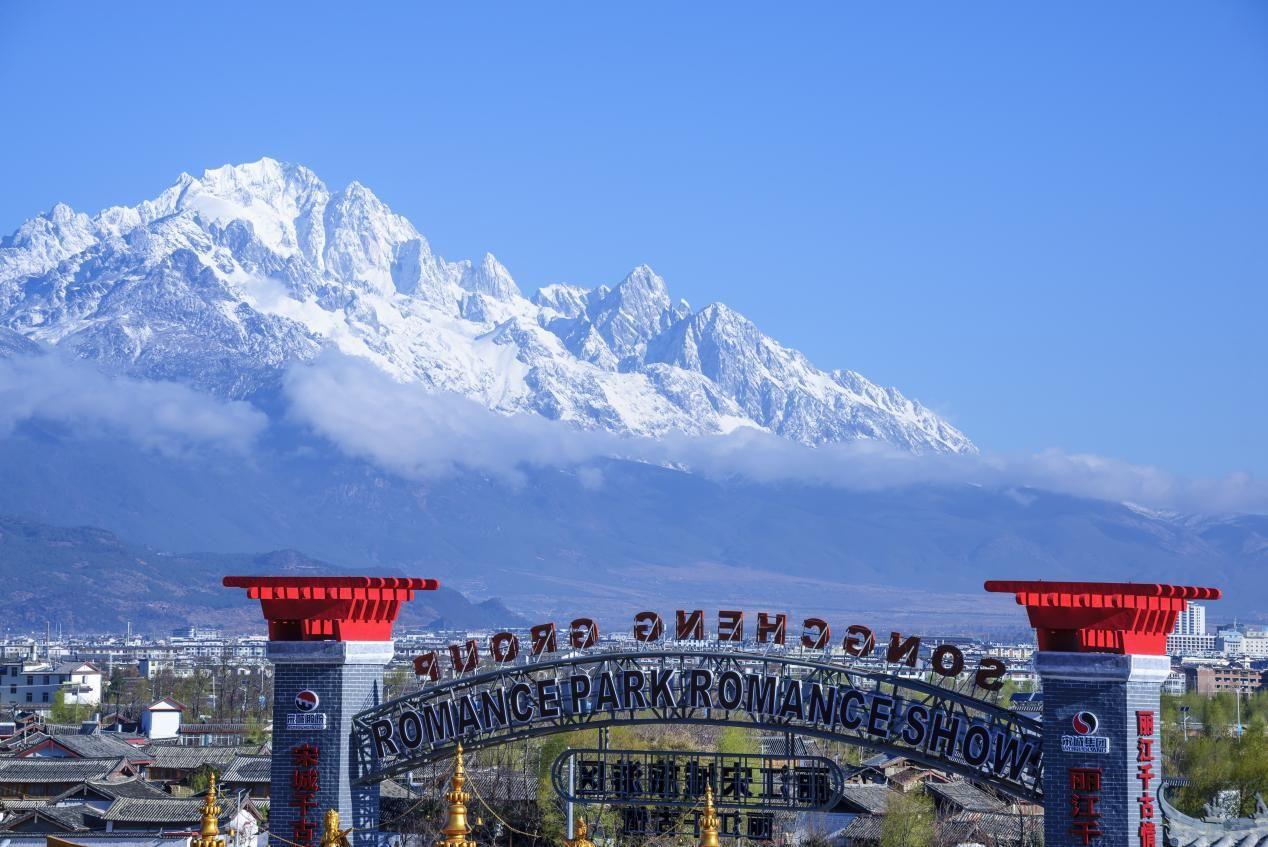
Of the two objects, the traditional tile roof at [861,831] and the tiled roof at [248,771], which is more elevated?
the tiled roof at [248,771]

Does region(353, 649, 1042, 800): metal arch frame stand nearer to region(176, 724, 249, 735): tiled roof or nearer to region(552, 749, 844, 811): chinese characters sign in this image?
region(552, 749, 844, 811): chinese characters sign

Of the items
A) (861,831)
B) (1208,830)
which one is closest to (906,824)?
(861,831)

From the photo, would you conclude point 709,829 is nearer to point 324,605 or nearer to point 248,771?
point 324,605

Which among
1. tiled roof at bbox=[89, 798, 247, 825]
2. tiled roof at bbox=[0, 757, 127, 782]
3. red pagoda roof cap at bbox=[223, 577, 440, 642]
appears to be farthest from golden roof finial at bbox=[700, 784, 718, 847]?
tiled roof at bbox=[0, 757, 127, 782]

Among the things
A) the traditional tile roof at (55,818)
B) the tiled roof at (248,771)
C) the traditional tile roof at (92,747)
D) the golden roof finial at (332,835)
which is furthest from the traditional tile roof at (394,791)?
the golden roof finial at (332,835)

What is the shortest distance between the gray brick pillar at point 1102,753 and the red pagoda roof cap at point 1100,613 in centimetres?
30

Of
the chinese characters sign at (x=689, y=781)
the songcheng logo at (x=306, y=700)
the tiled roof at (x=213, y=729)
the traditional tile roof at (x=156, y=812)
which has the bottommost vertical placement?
the traditional tile roof at (x=156, y=812)

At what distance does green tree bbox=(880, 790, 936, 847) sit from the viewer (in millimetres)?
83562

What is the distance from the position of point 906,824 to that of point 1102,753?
44.7 metres

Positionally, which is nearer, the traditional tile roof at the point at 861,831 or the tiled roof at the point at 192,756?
the traditional tile roof at the point at 861,831

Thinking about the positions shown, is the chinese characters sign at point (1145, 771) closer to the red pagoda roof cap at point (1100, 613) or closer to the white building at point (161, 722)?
the red pagoda roof cap at point (1100, 613)

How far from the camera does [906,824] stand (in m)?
84.6

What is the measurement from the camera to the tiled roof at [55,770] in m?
100

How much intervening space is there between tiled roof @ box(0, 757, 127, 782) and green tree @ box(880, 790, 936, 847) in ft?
125
